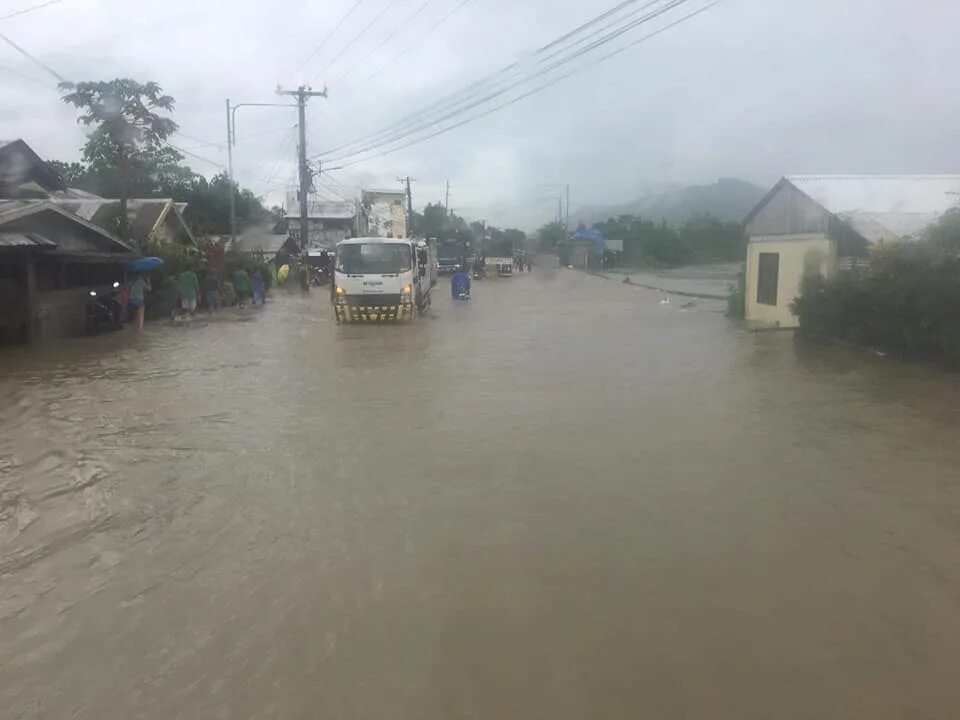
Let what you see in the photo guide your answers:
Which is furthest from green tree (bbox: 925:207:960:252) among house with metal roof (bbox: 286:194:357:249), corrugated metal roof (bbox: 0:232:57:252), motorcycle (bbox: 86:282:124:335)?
house with metal roof (bbox: 286:194:357:249)

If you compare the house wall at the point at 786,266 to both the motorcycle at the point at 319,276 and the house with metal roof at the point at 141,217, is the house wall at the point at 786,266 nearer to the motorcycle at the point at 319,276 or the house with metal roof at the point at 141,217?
the house with metal roof at the point at 141,217

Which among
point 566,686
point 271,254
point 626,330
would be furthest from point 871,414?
point 271,254

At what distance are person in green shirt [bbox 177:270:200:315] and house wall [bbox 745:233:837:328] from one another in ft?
49.8

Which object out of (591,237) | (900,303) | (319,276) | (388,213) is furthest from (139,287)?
(388,213)

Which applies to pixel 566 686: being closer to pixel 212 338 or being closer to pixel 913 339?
pixel 913 339

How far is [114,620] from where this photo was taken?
5.03 m

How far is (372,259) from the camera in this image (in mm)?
23250

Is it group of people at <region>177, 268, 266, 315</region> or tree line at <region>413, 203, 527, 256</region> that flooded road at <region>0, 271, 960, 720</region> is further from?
tree line at <region>413, 203, 527, 256</region>

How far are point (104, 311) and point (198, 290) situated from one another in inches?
249

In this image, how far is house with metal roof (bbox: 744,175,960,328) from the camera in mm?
18766

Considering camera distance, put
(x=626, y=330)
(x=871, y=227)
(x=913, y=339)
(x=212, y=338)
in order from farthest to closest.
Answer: (x=626, y=330)
(x=212, y=338)
(x=871, y=227)
(x=913, y=339)

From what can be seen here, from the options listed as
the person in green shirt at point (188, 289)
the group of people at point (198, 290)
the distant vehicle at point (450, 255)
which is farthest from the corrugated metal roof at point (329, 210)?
the person in green shirt at point (188, 289)

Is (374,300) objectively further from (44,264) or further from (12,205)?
(12,205)

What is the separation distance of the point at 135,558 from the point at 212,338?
15398mm
